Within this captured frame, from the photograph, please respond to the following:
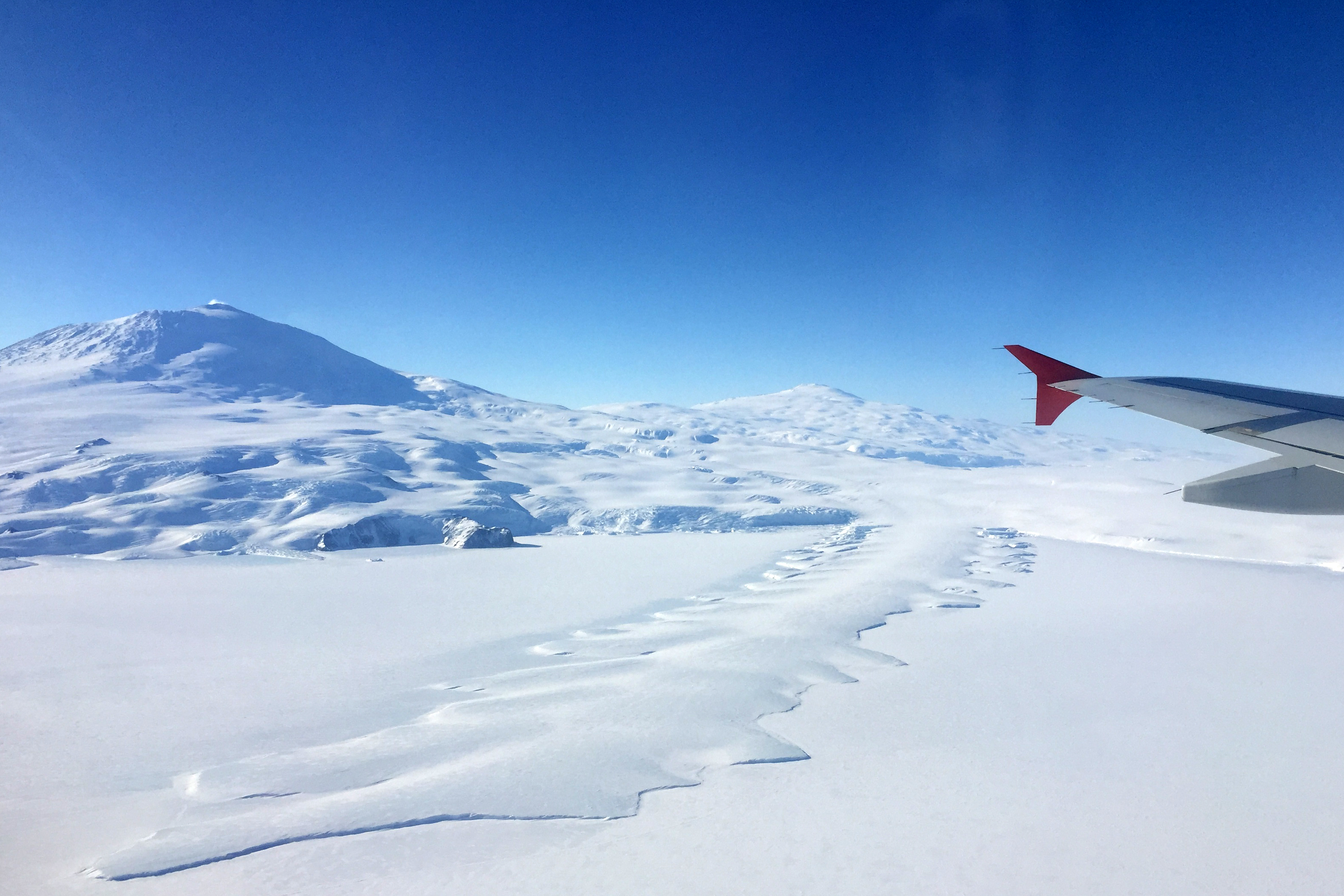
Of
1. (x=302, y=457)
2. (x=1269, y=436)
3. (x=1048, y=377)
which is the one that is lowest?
(x=302, y=457)

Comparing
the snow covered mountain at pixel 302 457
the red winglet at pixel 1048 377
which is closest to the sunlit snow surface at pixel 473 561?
the snow covered mountain at pixel 302 457

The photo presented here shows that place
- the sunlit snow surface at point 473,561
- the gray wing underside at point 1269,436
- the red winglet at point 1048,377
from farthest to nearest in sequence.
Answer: the sunlit snow surface at point 473,561 < the red winglet at point 1048,377 < the gray wing underside at point 1269,436

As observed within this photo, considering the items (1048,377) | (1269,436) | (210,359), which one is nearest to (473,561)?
(1048,377)

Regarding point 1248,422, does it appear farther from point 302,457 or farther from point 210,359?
point 210,359

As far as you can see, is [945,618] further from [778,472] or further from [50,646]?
[778,472]

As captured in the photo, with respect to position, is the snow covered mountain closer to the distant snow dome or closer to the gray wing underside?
the distant snow dome

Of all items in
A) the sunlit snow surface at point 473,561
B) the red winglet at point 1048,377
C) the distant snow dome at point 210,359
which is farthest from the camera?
the distant snow dome at point 210,359

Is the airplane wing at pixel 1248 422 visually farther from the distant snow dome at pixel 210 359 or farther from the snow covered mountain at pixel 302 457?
the distant snow dome at pixel 210 359

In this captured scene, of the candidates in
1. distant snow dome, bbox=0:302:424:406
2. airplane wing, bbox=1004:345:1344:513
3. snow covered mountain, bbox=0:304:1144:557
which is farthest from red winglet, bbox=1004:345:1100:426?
distant snow dome, bbox=0:302:424:406
